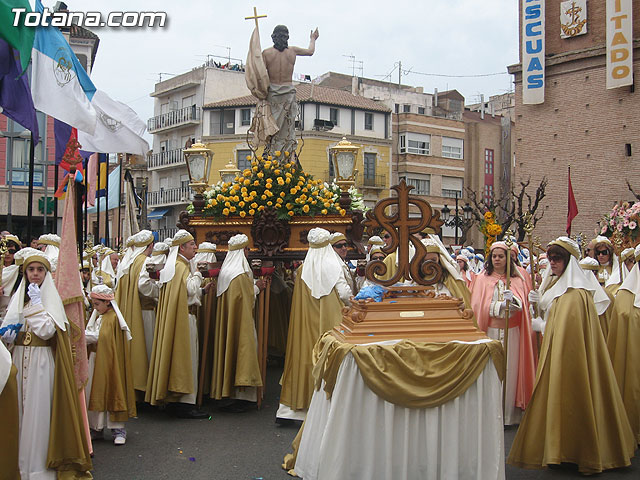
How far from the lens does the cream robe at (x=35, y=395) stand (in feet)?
17.5

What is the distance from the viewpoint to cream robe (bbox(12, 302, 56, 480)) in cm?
532

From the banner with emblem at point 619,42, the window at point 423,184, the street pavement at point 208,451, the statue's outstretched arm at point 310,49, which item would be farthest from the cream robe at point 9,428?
the window at point 423,184

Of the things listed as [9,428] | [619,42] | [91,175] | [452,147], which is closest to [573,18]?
[619,42]

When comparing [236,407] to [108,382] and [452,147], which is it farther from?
[452,147]

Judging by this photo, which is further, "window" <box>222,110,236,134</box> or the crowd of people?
"window" <box>222,110,236,134</box>

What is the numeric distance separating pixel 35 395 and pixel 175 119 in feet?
155

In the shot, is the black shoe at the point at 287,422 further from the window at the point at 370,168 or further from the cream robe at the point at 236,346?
the window at the point at 370,168

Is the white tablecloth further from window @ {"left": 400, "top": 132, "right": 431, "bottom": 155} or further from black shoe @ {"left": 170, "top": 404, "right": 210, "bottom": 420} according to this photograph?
window @ {"left": 400, "top": 132, "right": 431, "bottom": 155}

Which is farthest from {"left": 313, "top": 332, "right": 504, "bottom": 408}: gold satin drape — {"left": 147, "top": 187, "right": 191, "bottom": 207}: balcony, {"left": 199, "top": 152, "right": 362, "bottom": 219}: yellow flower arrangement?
{"left": 147, "top": 187, "right": 191, "bottom": 207}: balcony

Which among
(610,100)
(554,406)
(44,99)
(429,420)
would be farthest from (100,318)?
(610,100)

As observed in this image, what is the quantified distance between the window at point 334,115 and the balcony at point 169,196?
11.7 metres

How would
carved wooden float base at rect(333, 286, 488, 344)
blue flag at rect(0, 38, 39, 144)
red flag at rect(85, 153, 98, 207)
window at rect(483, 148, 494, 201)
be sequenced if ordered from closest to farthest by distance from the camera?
carved wooden float base at rect(333, 286, 488, 344) < blue flag at rect(0, 38, 39, 144) < red flag at rect(85, 153, 98, 207) < window at rect(483, 148, 494, 201)

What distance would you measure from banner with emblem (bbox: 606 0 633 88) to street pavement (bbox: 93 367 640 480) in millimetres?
24760

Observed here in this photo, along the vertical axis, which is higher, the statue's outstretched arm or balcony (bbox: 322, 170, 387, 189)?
balcony (bbox: 322, 170, 387, 189)
